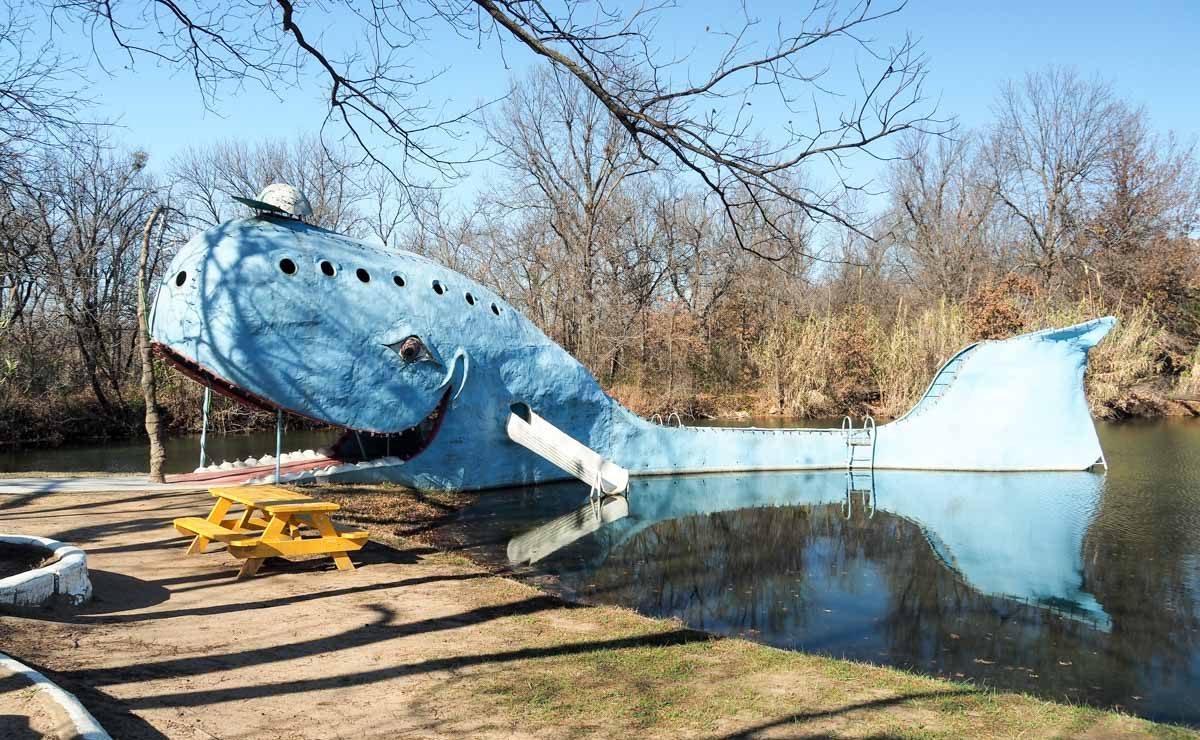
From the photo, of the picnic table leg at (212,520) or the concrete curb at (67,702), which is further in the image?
the picnic table leg at (212,520)

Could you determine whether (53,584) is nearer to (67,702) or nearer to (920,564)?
(67,702)

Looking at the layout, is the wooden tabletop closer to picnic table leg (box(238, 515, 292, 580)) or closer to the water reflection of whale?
picnic table leg (box(238, 515, 292, 580))

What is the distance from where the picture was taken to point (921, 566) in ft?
31.9

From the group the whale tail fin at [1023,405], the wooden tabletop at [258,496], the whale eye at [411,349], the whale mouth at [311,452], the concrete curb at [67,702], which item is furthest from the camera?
the whale tail fin at [1023,405]

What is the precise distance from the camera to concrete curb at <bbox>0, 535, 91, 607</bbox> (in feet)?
16.6

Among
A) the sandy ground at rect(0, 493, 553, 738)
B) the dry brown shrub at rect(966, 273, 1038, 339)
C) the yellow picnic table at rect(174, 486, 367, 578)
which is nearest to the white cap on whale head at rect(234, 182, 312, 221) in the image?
the sandy ground at rect(0, 493, 553, 738)

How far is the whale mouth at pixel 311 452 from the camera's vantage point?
10.8 m

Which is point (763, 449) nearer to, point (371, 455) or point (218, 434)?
point (371, 455)

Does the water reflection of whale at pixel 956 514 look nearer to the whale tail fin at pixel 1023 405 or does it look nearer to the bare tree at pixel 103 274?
the whale tail fin at pixel 1023 405

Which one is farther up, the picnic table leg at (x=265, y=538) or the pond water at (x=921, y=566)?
the picnic table leg at (x=265, y=538)

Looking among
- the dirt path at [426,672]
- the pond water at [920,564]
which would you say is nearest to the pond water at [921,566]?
the pond water at [920,564]

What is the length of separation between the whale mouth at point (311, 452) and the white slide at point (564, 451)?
126 cm

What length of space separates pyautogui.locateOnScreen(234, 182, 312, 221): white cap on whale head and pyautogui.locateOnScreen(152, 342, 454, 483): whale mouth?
7.26ft

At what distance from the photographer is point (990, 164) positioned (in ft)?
124
